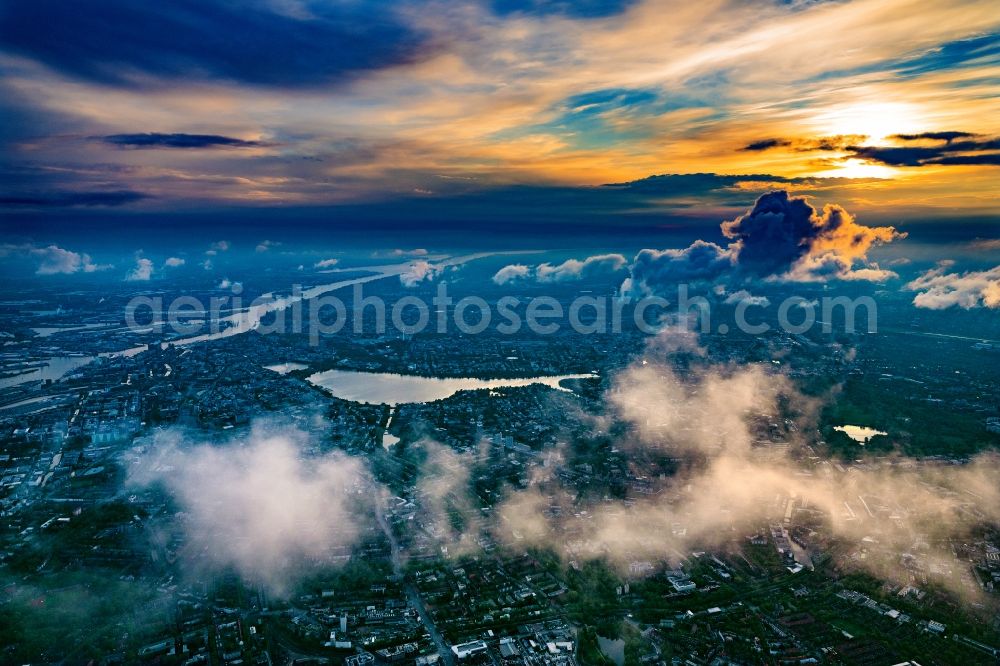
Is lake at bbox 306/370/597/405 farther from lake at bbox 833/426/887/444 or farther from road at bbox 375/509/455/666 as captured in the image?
road at bbox 375/509/455/666

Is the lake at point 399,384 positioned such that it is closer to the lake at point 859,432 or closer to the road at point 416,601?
the lake at point 859,432

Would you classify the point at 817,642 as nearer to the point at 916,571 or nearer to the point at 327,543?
the point at 916,571

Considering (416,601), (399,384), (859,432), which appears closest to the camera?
(416,601)

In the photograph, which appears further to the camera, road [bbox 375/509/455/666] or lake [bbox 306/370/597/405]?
lake [bbox 306/370/597/405]

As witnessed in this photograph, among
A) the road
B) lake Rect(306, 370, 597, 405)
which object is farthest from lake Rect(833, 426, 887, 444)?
the road

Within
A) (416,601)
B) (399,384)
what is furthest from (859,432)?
(399,384)

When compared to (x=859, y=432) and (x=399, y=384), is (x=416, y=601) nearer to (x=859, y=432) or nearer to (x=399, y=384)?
(x=399, y=384)

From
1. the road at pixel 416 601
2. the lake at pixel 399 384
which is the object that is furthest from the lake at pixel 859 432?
the road at pixel 416 601

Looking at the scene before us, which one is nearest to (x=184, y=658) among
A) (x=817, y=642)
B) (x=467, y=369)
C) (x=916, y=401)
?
(x=817, y=642)

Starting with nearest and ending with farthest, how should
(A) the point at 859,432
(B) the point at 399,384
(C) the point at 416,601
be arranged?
(C) the point at 416,601 → (A) the point at 859,432 → (B) the point at 399,384
